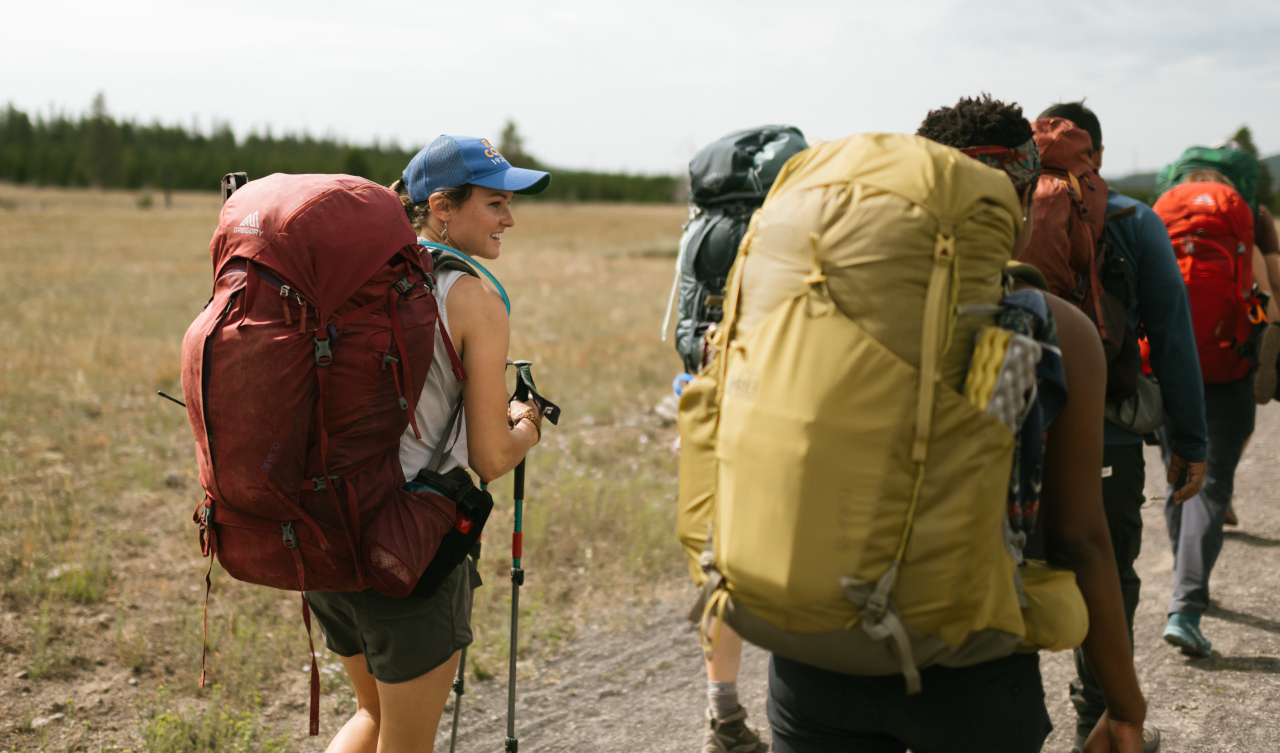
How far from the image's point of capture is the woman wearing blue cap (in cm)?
223

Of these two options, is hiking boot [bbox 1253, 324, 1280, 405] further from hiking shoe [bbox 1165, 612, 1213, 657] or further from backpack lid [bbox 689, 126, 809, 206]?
backpack lid [bbox 689, 126, 809, 206]

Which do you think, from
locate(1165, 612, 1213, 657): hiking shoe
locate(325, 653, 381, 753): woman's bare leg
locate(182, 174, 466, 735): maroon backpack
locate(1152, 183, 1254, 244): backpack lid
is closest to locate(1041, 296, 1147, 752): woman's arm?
locate(182, 174, 466, 735): maroon backpack

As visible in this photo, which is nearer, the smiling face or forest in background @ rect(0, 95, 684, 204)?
the smiling face

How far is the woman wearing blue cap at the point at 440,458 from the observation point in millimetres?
2229

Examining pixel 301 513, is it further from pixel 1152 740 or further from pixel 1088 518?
pixel 1152 740

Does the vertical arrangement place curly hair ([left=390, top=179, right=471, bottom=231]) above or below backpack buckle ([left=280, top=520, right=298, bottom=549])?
above

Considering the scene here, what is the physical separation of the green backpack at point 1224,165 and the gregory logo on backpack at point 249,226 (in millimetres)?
4306

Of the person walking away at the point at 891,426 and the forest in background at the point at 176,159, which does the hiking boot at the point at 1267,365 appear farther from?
the forest in background at the point at 176,159

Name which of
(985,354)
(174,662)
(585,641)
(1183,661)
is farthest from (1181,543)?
(174,662)

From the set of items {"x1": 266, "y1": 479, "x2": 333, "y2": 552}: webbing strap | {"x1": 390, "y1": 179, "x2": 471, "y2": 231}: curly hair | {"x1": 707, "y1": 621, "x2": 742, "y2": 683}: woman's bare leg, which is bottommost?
{"x1": 707, "y1": 621, "x2": 742, "y2": 683}: woman's bare leg

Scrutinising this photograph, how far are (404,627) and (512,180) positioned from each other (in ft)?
4.21

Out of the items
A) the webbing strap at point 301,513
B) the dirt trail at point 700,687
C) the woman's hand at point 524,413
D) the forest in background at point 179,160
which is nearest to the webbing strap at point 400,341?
the webbing strap at point 301,513

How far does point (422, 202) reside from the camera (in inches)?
99.3

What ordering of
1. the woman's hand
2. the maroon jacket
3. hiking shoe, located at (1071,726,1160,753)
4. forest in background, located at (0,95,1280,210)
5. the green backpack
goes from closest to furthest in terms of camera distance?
the maroon jacket
the woman's hand
hiking shoe, located at (1071,726,1160,753)
the green backpack
forest in background, located at (0,95,1280,210)
